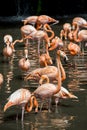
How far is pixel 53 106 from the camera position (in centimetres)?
859

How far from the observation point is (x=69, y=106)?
8.60 metres

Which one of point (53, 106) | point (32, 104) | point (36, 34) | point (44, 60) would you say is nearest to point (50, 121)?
point (32, 104)

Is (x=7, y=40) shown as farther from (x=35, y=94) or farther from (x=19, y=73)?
(x=35, y=94)

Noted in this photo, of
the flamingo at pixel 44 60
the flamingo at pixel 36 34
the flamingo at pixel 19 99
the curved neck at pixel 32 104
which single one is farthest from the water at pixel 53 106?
the flamingo at pixel 36 34

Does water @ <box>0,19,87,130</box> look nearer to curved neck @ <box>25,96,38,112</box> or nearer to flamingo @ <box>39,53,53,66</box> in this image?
curved neck @ <box>25,96,38,112</box>

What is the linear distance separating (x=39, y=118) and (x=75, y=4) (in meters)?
22.0

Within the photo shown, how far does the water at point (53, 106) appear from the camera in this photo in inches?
300

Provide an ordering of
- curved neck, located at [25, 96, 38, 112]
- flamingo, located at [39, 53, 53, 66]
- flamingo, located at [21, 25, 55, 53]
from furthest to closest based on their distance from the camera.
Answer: flamingo, located at [21, 25, 55, 53]
flamingo, located at [39, 53, 53, 66]
curved neck, located at [25, 96, 38, 112]

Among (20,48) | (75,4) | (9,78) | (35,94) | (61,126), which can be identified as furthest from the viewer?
(75,4)

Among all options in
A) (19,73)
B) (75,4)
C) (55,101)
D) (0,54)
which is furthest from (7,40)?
(75,4)

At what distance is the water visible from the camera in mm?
7627

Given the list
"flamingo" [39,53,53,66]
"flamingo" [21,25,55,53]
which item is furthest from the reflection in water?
"flamingo" [21,25,55,53]

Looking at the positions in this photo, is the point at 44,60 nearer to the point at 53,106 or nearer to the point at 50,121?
the point at 53,106

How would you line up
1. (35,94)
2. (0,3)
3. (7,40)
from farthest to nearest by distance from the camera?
(0,3) → (7,40) → (35,94)
